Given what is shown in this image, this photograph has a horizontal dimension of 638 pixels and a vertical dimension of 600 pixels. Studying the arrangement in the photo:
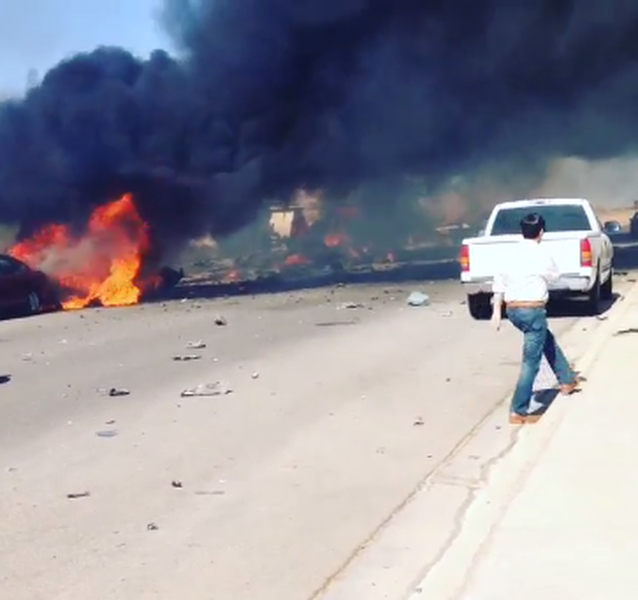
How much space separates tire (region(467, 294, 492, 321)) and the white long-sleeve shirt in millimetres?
8648

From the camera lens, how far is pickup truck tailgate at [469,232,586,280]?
56.4 feet

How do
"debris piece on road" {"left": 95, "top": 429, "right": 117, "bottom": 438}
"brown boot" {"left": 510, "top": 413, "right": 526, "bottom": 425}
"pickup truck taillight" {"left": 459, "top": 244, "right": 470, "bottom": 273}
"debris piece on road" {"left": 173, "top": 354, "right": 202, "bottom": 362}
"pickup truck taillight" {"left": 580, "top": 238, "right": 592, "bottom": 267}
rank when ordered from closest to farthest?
1. "brown boot" {"left": 510, "top": 413, "right": 526, "bottom": 425}
2. "debris piece on road" {"left": 95, "top": 429, "right": 117, "bottom": 438}
3. "debris piece on road" {"left": 173, "top": 354, "right": 202, "bottom": 362}
4. "pickup truck taillight" {"left": 580, "top": 238, "right": 592, "bottom": 267}
5. "pickup truck taillight" {"left": 459, "top": 244, "right": 470, "bottom": 273}

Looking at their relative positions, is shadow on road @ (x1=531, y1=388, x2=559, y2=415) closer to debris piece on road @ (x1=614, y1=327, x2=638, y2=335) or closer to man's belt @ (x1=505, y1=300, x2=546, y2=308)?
man's belt @ (x1=505, y1=300, x2=546, y2=308)

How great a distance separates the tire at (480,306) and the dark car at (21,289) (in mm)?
9411

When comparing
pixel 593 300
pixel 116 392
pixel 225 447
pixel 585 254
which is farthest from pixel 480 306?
pixel 225 447

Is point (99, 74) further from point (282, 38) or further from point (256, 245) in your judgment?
point (256, 245)

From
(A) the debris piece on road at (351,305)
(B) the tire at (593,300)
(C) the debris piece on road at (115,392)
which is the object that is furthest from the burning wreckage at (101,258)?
(C) the debris piece on road at (115,392)

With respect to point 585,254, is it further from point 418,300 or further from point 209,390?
point 209,390

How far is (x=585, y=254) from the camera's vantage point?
56.3 ft

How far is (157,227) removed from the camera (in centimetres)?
2889

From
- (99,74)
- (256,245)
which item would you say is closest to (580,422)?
(99,74)

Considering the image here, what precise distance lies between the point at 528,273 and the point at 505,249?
7883 millimetres

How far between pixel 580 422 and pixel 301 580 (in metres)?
3.60

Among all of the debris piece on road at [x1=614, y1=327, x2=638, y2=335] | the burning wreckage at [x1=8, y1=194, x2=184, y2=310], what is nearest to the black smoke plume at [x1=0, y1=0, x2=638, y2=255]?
the burning wreckage at [x1=8, y1=194, x2=184, y2=310]
